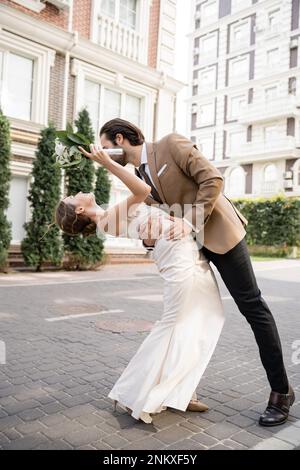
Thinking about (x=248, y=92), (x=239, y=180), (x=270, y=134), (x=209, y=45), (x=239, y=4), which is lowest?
(x=239, y=180)

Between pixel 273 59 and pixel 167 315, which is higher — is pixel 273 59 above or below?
above

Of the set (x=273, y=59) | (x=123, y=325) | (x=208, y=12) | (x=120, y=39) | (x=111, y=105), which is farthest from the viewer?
(x=208, y=12)

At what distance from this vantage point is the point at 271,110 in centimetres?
3684

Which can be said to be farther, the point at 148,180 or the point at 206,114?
the point at 206,114

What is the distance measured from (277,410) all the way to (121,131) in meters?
2.14

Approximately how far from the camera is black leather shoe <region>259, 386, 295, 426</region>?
281 centimetres

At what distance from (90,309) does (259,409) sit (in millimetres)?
4150

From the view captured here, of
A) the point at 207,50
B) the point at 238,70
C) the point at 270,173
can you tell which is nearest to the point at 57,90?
the point at 270,173

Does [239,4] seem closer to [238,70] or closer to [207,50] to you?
[207,50]

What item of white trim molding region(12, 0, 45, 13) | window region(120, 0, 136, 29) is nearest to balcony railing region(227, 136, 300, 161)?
window region(120, 0, 136, 29)

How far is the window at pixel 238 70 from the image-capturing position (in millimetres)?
40344

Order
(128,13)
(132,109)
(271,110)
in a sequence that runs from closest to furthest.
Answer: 1. (128,13)
2. (132,109)
3. (271,110)
